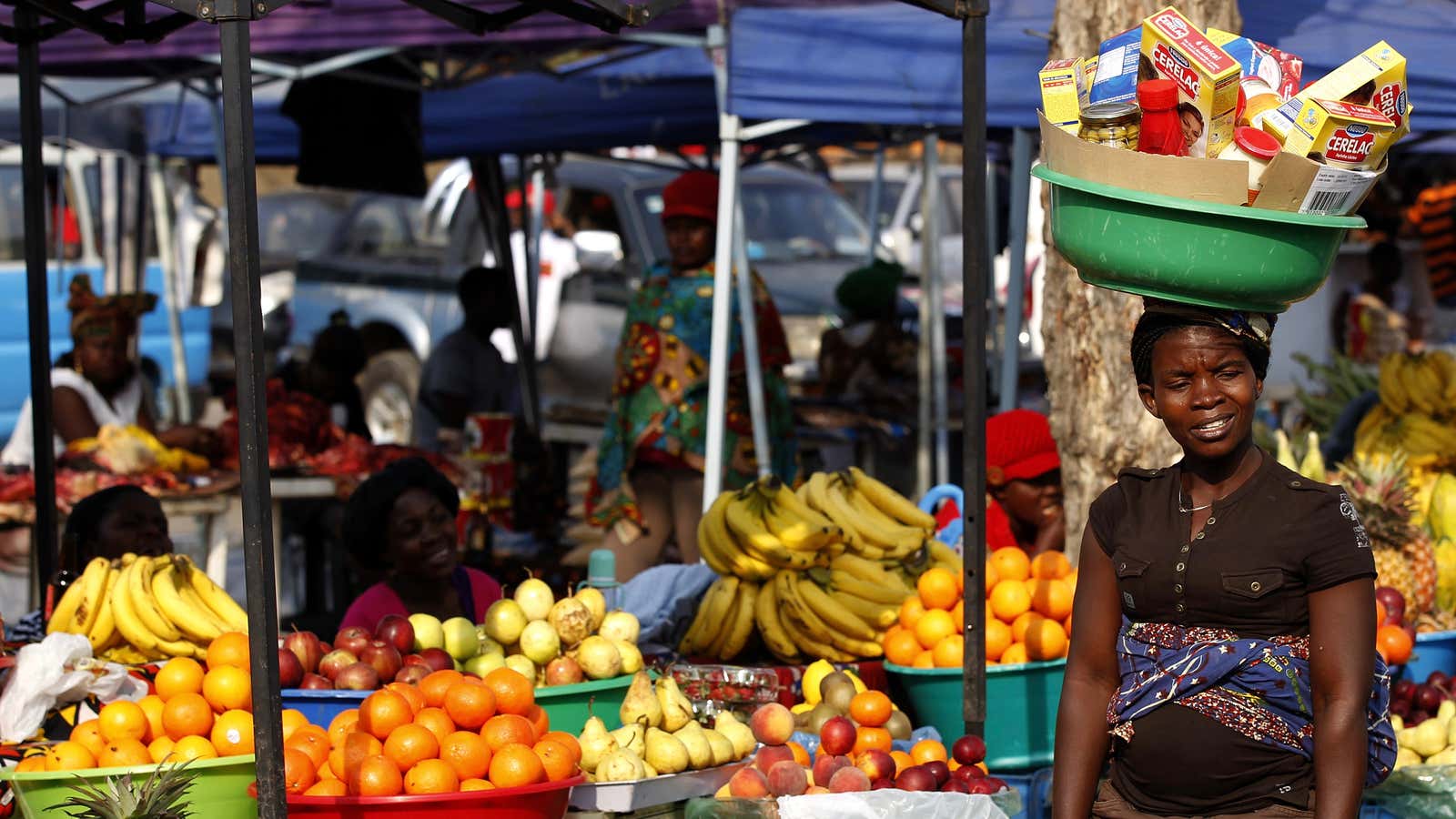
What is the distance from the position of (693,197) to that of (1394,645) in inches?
133

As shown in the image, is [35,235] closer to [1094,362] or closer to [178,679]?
[178,679]

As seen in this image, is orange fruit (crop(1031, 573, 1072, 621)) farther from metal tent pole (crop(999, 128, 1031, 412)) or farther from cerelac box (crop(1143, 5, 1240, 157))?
metal tent pole (crop(999, 128, 1031, 412))

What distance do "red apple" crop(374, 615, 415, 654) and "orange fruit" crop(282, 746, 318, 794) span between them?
0.68m

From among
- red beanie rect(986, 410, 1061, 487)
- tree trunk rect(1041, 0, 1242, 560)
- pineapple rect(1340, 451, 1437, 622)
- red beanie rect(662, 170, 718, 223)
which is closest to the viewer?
tree trunk rect(1041, 0, 1242, 560)

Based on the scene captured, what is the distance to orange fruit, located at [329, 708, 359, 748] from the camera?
340 centimetres

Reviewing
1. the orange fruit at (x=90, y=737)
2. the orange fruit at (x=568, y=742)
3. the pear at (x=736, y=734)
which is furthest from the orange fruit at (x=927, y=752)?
the orange fruit at (x=90, y=737)

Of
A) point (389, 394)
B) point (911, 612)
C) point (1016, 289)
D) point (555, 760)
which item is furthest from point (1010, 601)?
point (389, 394)

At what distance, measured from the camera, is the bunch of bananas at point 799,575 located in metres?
4.83

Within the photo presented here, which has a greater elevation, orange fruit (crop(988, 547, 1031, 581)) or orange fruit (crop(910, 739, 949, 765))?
orange fruit (crop(988, 547, 1031, 581))

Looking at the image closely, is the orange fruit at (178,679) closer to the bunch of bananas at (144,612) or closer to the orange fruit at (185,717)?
the orange fruit at (185,717)

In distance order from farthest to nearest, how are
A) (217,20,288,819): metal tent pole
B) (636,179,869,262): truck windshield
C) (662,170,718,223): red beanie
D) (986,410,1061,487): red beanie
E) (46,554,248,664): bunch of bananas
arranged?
1. (636,179,869,262): truck windshield
2. (662,170,718,223): red beanie
3. (986,410,1061,487): red beanie
4. (46,554,248,664): bunch of bananas
5. (217,20,288,819): metal tent pole

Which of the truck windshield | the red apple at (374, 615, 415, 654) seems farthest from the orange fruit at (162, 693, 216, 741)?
the truck windshield

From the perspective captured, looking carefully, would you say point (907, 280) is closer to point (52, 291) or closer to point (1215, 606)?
point (52, 291)

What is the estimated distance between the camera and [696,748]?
381 centimetres
